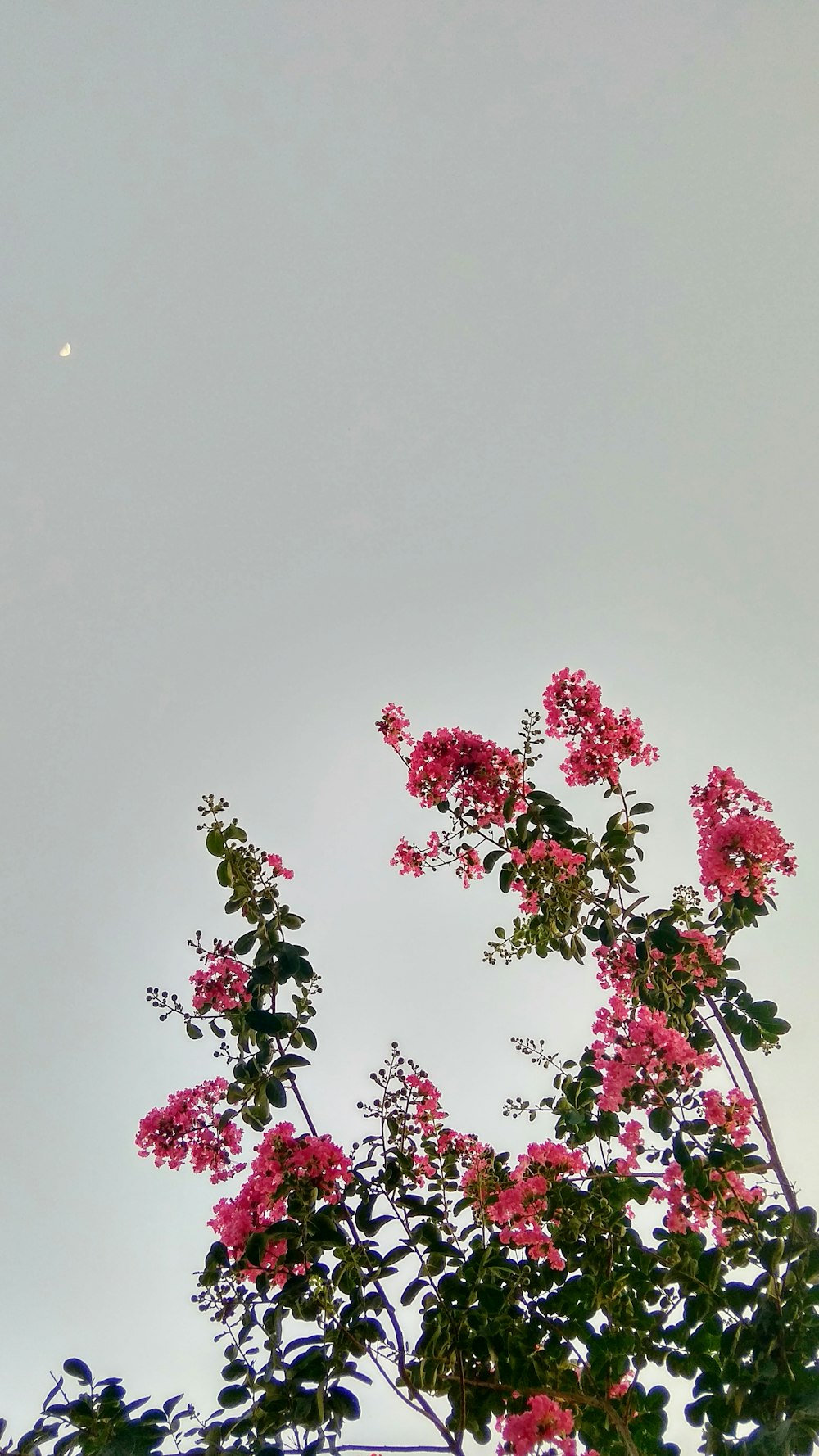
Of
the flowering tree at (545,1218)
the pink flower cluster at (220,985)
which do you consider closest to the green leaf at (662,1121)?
the flowering tree at (545,1218)

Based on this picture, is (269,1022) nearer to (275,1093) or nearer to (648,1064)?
(275,1093)

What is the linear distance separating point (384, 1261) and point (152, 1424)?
792 mm

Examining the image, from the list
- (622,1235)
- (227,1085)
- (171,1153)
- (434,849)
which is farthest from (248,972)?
(622,1235)

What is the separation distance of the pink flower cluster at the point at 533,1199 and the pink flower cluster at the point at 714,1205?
1.17ft

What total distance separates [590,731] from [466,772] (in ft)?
1.85

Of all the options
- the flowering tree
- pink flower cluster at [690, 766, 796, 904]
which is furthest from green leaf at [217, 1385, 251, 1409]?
pink flower cluster at [690, 766, 796, 904]

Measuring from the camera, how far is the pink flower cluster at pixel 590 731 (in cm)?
350

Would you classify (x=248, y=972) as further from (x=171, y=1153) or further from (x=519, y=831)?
(x=519, y=831)

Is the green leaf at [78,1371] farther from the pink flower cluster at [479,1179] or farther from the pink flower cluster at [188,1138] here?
the pink flower cluster at [479,1179]

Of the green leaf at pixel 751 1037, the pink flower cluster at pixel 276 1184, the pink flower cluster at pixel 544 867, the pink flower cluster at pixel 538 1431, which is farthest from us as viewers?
the pink flower cluster at pixel 544 867

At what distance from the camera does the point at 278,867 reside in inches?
126

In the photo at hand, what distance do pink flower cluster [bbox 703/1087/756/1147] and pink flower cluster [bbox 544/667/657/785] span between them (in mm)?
1296

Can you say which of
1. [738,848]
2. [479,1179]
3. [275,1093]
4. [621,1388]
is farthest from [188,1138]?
[738,848]

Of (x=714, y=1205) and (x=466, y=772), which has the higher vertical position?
(x=466, y=772)
